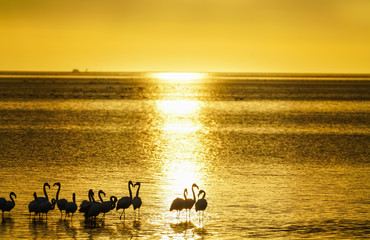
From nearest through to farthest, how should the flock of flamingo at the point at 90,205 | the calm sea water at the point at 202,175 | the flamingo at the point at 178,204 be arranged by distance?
the calm sea water at the point at 202,175, the flock of flamingo at the point at 90,205, the flamingo at the point at 178,204

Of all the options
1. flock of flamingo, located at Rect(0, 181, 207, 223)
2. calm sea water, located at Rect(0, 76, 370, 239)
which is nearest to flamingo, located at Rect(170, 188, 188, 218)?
flock of flamingo, located at Rect(0, 181, 207, 223)

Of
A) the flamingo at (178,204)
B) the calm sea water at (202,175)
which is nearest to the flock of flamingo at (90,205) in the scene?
the flamingo at (178,204)

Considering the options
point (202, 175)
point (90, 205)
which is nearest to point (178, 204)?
point (90, 205)

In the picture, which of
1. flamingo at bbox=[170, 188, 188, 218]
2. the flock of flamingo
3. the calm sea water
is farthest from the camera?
flamingo at bbox=[170, 188, 188, 218]

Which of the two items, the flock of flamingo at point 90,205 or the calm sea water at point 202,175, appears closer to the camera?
the calm sea water at point 202,175

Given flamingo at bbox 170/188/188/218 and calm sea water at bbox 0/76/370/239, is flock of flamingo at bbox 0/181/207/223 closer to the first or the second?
flamingo at bbox 170/188/188/218

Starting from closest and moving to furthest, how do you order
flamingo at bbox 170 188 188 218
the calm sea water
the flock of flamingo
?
1. the calm sea water
2. the flock of flamingo
3. flamingo at bbox 170 188 188 218

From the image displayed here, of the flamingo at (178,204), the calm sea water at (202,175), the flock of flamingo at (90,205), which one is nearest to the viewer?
the calm sea water at (202,175)

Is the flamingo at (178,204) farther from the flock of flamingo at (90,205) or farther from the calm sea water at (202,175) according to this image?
the calm sea water at (202,175)

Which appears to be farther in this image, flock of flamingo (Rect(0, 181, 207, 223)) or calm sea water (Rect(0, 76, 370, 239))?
flock of flamingo (Rect(0, 181, 207, 223))

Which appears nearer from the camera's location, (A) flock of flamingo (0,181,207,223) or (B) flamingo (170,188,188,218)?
(A) flock of flamingo (0,181,207,223)

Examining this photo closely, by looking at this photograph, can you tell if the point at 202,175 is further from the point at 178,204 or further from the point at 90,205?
the point at 90,205

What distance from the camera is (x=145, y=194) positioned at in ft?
70.3

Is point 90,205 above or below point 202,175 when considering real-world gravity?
below
